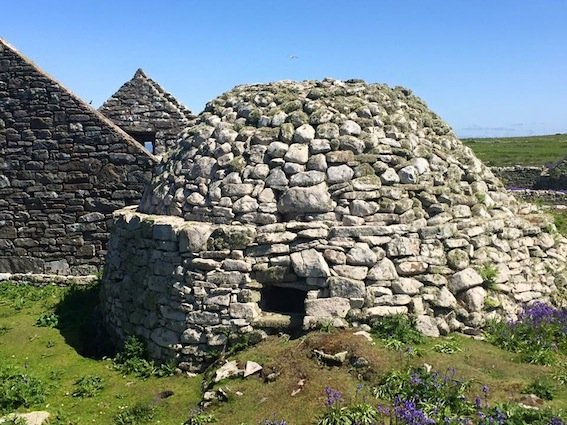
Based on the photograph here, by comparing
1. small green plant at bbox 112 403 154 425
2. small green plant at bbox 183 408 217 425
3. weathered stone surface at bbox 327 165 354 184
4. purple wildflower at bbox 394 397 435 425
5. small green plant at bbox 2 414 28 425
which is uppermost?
weathered stone surface at bbox 327 165 354 184

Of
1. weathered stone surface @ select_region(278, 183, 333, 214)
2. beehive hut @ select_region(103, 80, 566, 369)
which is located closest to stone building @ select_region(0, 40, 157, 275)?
beehive hut @ select_region(103, 80, 566, 369)

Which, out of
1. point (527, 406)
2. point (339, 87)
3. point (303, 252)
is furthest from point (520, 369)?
point (339, 87)

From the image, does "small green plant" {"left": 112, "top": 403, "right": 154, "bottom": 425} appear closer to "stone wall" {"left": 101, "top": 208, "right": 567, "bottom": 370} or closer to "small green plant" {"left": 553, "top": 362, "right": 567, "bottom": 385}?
"stone wall" {"left": 101, "top": 208, "right": 567, "bottom": 370}

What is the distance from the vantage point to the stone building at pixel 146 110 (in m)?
15.6

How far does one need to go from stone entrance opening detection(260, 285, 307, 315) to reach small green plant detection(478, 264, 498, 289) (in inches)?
98.4

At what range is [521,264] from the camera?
878cm

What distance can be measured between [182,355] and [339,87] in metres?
4.85

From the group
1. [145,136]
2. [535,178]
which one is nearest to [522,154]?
[535,178]

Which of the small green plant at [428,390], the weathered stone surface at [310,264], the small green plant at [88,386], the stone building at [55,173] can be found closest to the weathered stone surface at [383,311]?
the weathered stone surface at [310,264]

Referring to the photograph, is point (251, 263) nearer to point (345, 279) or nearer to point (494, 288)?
point (345, 279)

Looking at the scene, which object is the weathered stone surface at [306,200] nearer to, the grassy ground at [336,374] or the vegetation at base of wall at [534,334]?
the grassy ground at [336,374]

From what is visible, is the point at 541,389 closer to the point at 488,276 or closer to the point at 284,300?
the point at 488,276

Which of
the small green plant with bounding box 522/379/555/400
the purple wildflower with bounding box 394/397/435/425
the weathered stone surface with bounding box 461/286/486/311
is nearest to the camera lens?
the purple wildflower with bounding box 394/397/435/425

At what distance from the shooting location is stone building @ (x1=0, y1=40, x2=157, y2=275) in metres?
12.9
